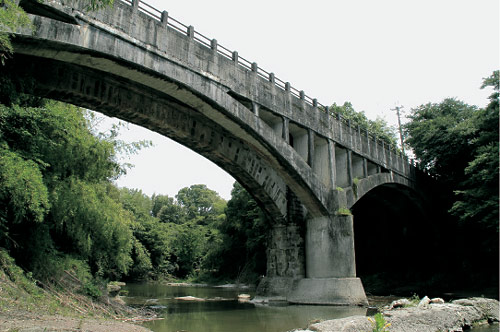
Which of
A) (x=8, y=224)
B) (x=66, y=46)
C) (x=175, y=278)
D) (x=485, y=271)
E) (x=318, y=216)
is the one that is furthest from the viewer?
(x=175, y=278)

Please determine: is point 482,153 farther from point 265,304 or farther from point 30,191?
point 30,191

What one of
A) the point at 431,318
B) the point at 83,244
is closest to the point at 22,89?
the point at 83,244

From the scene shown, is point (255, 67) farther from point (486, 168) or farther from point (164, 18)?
point (486, 168)

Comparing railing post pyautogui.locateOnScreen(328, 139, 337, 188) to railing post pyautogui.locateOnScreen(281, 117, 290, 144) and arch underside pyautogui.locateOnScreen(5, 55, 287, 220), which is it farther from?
railing post pyautogui.locateOnScreen(281, 117, 290, 144)

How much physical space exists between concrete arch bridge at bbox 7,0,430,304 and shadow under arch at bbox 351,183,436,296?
921 cm

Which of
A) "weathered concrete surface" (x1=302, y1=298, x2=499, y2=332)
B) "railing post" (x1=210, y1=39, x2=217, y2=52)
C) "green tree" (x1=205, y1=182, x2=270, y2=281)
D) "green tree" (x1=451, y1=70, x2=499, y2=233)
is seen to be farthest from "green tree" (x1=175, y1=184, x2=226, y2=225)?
"weathered concrete surface" (x1=302, y1=298, x2=499, y2=332)

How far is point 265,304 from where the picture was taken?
1770cm

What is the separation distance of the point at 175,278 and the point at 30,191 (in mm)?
48319

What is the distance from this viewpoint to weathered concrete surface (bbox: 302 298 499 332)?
7.71m

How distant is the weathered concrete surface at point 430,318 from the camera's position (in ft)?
25.3

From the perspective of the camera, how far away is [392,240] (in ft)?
114

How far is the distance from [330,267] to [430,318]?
8895mm

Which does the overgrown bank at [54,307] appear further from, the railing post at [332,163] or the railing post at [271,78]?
the railing post at [332,163]

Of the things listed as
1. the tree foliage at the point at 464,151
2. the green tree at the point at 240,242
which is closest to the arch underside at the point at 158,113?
the tree foliage at the point at 464,151
